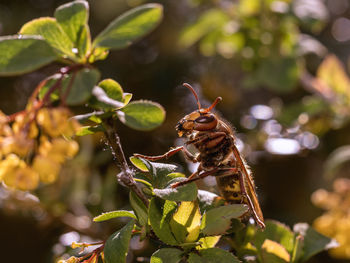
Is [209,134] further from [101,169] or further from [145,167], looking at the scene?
[101,169]

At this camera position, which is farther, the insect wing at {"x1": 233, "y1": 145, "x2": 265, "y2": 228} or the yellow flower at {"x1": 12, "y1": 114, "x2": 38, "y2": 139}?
the insect wing at {"x1": 233, "y1": 145, "x2": 265, "y2": 228}

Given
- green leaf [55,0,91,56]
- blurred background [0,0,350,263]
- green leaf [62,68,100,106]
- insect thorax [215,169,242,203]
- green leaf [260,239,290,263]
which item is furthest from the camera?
blurred background [0,0,350,263]

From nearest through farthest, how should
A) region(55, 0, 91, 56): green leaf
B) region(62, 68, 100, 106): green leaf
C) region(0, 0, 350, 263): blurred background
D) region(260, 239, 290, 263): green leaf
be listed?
region(62, 68, 100, 106): green leaf → region(55, 0, 91, 56): green leaf → region(260, 239, 290, 263): green leaf → region(0, 0, 350, 263): blurred background

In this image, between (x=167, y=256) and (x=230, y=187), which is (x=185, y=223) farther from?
(x=230, y=187)

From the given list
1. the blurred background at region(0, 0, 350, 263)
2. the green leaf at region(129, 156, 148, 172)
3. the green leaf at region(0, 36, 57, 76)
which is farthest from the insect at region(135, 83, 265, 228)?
the blurred background at region(0, 0, 350, 263)

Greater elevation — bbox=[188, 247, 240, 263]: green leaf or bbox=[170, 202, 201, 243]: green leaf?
bbox=[170, 202, 201, 243]: green leaf

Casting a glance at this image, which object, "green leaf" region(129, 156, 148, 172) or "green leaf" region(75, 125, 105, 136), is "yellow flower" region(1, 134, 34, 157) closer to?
"green leaf" region(75, 125, 105, 136)

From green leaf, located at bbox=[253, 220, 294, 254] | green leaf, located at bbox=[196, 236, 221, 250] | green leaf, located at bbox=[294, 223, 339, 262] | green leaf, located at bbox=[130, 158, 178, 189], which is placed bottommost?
green leaf, located at bbox=[294, 223, 339, 262]

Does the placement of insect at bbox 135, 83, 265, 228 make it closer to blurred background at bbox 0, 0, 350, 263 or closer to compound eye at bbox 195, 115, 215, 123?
compound eye at bbox 195, 115, 215, 123
